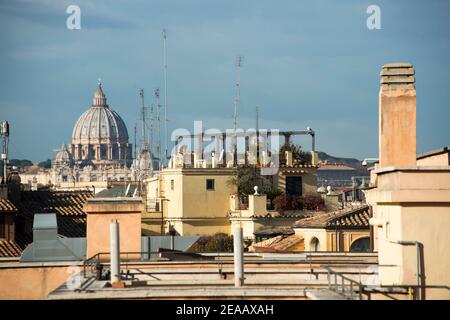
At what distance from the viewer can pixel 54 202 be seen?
52000 millimetres

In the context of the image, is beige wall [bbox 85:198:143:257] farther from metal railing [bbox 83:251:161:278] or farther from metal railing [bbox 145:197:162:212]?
metal railing [bbox 145:197:162:212]

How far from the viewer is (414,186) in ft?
43.6

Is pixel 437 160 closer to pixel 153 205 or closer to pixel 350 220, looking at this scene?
pixel 350 220

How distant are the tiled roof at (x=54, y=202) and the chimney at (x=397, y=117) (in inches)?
1323

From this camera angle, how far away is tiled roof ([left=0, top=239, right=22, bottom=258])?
35.4m

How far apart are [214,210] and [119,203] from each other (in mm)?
44181

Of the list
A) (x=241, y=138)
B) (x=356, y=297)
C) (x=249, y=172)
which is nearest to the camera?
(x=356, y=297)

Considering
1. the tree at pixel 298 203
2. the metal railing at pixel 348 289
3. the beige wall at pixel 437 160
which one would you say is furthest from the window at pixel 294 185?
the metal railing at pixel 348 289

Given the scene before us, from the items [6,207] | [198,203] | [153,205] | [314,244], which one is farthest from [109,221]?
[153,205]

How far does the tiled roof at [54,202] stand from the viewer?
49875mm

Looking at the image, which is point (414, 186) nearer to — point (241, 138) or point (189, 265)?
point (189, 265)

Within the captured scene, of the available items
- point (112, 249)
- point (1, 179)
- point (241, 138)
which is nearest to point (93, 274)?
point (112, 249)
